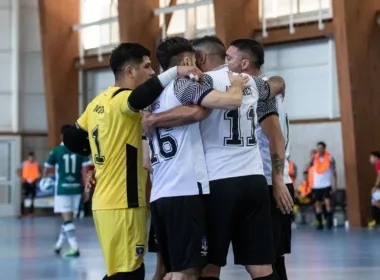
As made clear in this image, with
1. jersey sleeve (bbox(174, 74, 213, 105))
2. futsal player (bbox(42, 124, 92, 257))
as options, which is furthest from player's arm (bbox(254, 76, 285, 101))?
futsal player (bbox(42, 124, 92, 257))

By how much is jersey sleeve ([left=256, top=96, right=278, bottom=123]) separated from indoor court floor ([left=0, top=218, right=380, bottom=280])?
3.70m

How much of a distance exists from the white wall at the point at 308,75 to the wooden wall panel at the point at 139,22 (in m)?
3.83

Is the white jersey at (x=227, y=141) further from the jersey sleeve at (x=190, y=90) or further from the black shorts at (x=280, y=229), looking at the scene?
the black shorts at (x=280, y=229)

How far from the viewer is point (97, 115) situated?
221 inches

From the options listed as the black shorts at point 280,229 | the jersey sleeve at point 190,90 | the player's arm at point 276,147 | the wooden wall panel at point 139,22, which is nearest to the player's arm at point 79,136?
the jersey sleeve at point 190,90

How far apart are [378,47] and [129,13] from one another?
308 inches

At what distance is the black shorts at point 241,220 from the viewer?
16.7 feet

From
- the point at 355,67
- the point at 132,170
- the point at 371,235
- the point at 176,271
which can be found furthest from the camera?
the point at 355,67

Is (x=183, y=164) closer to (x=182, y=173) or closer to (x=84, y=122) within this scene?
(x=182, y=173)

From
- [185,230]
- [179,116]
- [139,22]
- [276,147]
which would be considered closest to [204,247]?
[185,230]

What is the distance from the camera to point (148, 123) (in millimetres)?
5172

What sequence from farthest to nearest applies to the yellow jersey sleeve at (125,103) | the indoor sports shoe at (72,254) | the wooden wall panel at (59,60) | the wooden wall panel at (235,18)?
the wooden wall panel at (59,60)
the wooden wall panel at (235,18)
the indoor sports shoe at (72,254)
the yellow jersey sleeve at (125,103)

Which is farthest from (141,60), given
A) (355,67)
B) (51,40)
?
(51,40)

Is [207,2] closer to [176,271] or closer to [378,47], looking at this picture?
[378,47]
